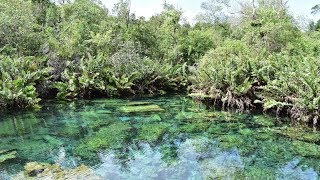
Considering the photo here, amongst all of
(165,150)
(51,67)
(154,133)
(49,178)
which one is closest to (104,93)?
(51,67)

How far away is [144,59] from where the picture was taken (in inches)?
896

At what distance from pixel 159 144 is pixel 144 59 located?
→ 482 inches

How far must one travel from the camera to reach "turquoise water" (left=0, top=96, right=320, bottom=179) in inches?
343

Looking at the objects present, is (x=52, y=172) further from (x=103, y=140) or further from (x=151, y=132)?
(x=151, y=132)

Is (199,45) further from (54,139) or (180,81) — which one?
(54,139)

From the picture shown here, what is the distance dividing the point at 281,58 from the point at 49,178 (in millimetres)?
12316

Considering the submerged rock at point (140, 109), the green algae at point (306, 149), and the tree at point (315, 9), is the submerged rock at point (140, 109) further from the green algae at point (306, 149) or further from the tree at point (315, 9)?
the tree at point (315, 9)

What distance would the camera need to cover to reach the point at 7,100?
15.2 m

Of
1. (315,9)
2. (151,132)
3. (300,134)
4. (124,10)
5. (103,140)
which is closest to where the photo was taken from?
(103,140)

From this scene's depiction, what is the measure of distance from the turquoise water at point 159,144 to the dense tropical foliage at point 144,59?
1.33m

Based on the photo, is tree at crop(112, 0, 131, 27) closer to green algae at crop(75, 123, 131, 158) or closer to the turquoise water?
the turquoise water

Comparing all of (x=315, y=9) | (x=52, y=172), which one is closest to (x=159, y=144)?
(x=52, y=172)

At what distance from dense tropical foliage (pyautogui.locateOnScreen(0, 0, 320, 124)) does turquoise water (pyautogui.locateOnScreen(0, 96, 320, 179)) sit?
1.33m

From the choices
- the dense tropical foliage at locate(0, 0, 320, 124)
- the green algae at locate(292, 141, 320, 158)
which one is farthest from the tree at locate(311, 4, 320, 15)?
the green algae at locate(292, 141, 320, 158)
